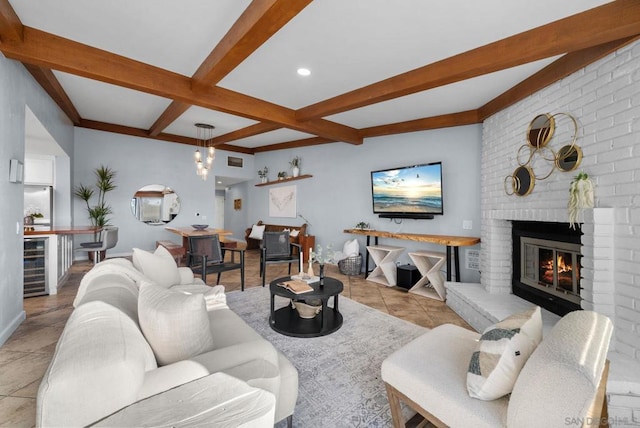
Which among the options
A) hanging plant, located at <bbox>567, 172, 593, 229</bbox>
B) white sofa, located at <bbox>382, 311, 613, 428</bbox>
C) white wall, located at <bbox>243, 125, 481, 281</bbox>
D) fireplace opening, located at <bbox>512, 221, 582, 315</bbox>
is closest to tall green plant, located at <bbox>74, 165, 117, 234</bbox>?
white wall, located at <bbox>243, 125, 481, 281</bbox>

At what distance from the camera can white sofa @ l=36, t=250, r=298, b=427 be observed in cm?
80

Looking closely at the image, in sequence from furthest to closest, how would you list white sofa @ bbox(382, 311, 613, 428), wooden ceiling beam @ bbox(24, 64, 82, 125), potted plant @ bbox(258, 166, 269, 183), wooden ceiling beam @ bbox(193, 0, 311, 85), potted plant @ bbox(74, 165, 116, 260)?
potted plant @ bbox(258, 166, 269, 183) → potted plant @ bbox(74, 165, 116, 260) → wooden ceiling beam @ bbox(24, 64, 82, 125) → wooden ceiling beam @ bbox(193, 0, 311, 85) → white sofa @ bbox(382, 311, 613, 428)

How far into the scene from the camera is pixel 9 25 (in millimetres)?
2166

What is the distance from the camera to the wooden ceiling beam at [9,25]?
2.07 metres

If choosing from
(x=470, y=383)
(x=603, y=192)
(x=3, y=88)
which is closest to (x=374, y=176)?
(x=603, y=192)

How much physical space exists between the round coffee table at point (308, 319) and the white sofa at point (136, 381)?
1194 mm

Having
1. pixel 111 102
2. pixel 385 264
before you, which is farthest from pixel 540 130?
pixel 111 102

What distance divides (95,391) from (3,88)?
2937 mm

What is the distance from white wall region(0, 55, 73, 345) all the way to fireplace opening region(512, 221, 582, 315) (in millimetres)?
4871

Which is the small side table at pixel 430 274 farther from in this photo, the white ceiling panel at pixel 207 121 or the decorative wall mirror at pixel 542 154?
the white ceiling panel at pixel 207 121

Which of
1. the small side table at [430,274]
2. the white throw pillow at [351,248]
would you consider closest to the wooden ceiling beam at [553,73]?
the small side table at [430,274]

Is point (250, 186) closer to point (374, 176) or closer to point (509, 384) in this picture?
point (374, 176)

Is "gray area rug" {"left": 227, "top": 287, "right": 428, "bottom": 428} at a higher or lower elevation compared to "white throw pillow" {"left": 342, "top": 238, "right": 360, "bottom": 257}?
lower

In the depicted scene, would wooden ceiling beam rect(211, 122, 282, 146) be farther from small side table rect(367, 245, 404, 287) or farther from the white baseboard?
the white baseboard
